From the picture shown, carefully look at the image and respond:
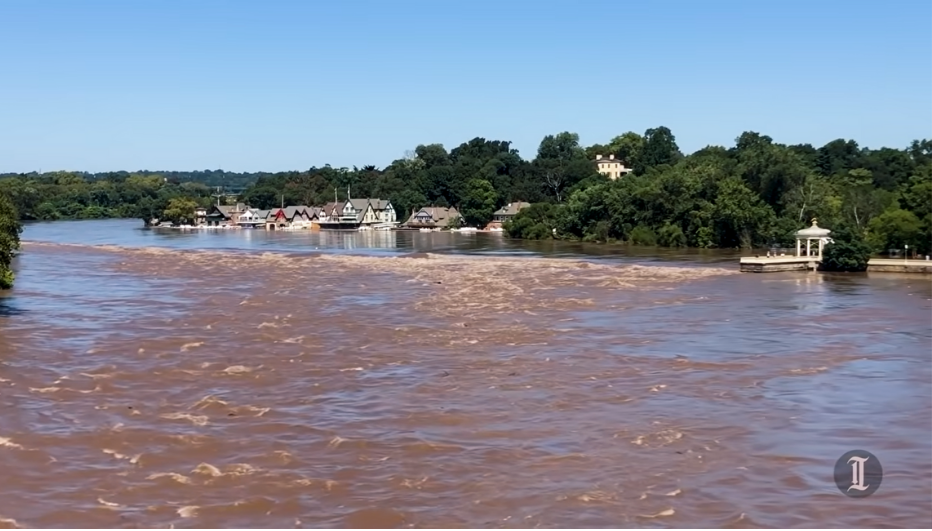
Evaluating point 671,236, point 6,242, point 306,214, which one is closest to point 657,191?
point 671,236

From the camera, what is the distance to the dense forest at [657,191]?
149ft

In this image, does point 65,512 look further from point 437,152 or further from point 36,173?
point 36,173

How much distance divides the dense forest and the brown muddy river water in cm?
1818

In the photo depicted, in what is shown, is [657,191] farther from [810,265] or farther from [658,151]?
[658,151]

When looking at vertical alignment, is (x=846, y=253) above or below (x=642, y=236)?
below

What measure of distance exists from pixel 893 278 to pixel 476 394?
2213 cm

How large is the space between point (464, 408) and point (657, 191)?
141ft

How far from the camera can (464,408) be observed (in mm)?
13508

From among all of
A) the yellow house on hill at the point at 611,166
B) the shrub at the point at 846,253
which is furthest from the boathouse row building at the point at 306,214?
the shrub at the point at 846,253

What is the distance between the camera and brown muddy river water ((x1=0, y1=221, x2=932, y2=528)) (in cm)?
961

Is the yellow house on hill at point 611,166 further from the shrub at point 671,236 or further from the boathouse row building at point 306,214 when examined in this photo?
the shrub at point 671,236

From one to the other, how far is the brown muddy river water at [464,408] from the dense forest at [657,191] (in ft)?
59.7

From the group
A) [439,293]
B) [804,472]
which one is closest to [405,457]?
[804,472]

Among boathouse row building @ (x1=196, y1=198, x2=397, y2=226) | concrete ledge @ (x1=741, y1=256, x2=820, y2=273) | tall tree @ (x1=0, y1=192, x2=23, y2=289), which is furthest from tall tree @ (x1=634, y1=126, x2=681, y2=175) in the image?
tall tree @ (x1=0, y1=192, x2=23, y2=289)
